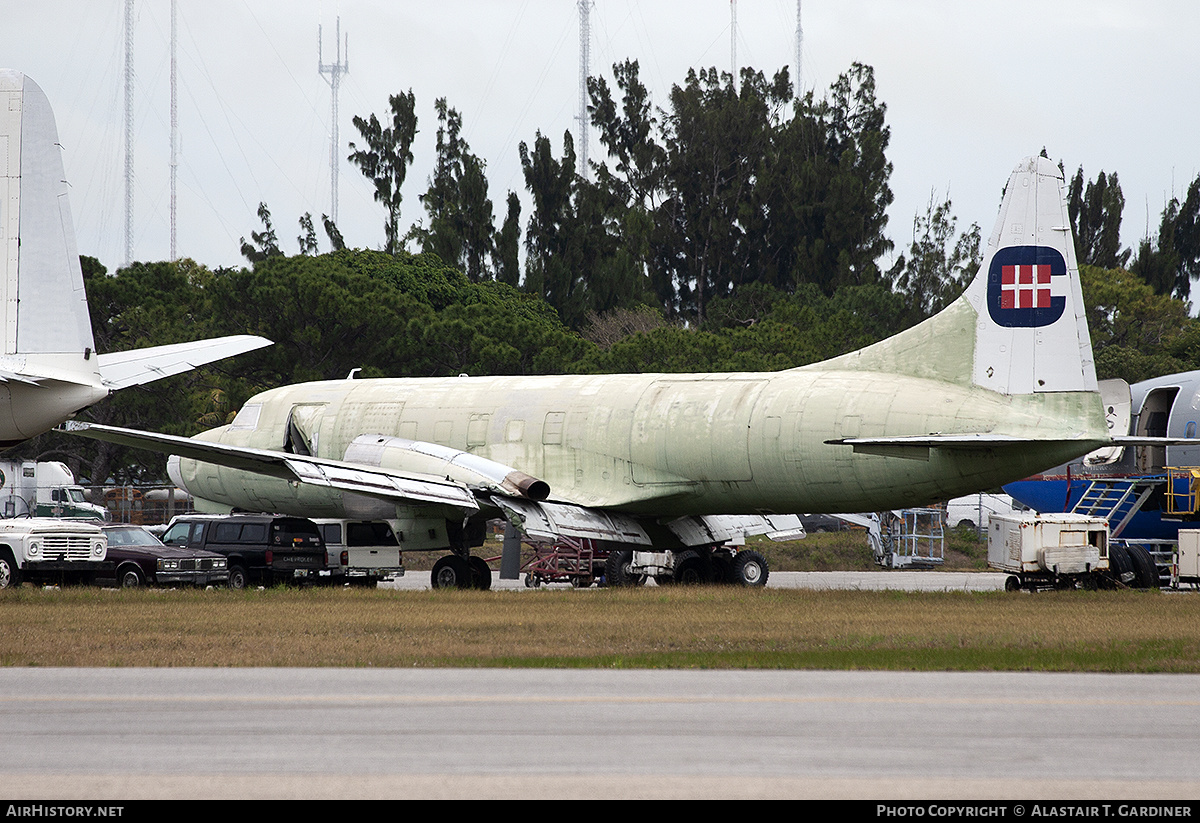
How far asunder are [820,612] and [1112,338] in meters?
59.3

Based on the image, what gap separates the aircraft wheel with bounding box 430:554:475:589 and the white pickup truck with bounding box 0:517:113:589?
662cm

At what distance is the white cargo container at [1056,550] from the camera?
25.0 metres

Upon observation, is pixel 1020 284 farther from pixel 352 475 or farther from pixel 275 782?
pixel 275 782

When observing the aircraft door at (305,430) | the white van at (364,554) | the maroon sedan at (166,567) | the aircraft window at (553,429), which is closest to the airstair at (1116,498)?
the aircraft window at (553,429)

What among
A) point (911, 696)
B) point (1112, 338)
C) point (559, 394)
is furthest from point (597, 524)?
point (1112, 338)

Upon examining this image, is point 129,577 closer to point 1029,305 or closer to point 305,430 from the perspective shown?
point 305,430

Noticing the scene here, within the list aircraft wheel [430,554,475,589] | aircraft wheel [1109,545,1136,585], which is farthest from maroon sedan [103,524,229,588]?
aircraft wheel [1109,545,1136,585]

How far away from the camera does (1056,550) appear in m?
25.0

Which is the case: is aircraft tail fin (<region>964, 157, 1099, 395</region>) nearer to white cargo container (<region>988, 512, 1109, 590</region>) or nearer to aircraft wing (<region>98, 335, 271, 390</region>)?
white cargo container (<region>988, 512, 1109, 590</region>)

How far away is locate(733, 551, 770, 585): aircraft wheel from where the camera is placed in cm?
2859

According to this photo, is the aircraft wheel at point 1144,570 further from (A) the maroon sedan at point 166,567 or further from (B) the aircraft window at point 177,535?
(B) the aircraft window at point 177,535

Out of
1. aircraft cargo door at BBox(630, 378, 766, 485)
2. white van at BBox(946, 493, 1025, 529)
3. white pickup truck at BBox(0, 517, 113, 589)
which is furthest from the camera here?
white van at BBox(946, 493, 1025, 529)

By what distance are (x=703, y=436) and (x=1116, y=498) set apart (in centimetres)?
968

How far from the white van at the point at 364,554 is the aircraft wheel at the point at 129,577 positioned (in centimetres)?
380
